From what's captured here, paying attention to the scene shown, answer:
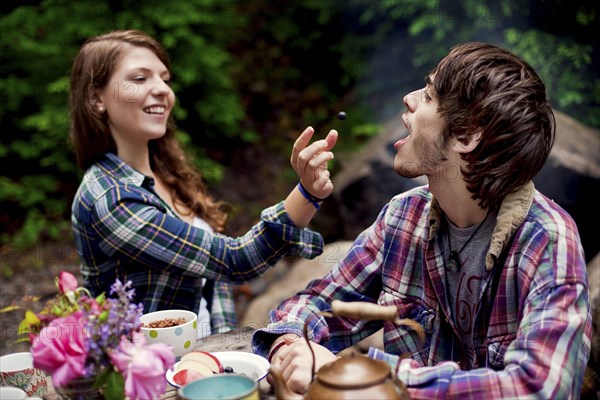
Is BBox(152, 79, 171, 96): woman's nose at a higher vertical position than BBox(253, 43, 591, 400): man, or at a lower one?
higher

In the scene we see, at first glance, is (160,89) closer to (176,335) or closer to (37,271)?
(176,335)

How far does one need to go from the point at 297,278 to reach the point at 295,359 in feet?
9.09

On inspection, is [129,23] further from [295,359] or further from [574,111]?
[295,359]

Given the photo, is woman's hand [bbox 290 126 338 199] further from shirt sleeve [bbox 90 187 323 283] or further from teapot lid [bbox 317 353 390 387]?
teapot lid [bbox 317 353 390 387]

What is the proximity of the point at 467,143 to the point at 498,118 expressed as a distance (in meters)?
0.12

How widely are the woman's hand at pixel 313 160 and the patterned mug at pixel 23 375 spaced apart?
1.03m

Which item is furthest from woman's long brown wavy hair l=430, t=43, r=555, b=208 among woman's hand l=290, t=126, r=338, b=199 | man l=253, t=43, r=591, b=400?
woman's hand l=290, t=126, r=338, b=199

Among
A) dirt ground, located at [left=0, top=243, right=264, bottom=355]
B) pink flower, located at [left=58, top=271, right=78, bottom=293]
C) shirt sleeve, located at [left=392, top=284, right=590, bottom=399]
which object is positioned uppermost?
pink flower, located at [left=58, top=271, right=78, bottom=293]

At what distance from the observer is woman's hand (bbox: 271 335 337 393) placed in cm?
156

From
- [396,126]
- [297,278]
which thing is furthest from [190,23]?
[297,278]

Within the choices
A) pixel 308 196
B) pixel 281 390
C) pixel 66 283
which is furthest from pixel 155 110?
pixel 281 390

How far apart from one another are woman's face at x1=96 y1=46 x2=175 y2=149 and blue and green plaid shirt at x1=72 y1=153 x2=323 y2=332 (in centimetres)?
17

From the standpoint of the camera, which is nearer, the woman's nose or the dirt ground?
the woman's nose

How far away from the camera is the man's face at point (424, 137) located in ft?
5.99
